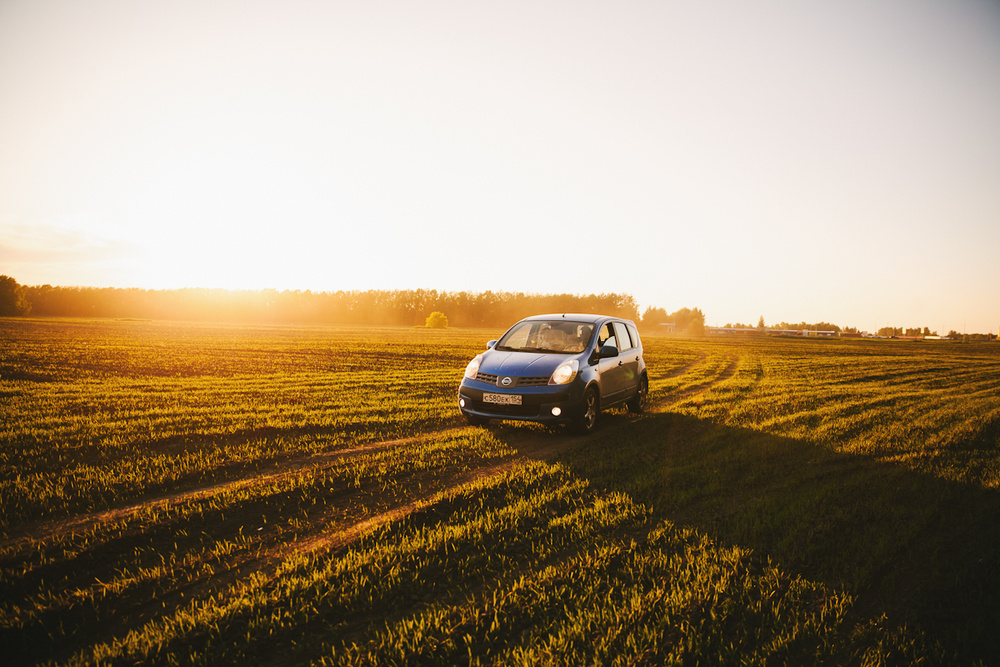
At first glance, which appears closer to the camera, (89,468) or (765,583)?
(765,583)

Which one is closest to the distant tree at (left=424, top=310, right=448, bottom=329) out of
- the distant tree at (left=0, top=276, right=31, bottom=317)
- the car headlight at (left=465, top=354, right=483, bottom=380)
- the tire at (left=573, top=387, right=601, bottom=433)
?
the distant tree at (left=0, top=276, right=31, bottom=317)

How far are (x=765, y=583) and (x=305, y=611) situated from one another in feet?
10.5

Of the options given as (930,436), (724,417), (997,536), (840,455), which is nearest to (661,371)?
(724,417)

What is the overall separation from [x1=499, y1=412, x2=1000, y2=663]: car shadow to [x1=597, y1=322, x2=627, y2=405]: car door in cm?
128

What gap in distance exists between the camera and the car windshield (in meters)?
8.92

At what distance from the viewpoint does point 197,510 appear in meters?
4.81

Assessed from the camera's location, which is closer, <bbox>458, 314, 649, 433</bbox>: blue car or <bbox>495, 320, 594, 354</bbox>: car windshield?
<bbox>458, 314, 649, 433</bbox>: blue car

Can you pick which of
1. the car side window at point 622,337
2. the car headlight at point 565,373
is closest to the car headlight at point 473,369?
the car headlight at point 565,373

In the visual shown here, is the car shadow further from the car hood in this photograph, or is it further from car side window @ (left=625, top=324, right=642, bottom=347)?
car side window @ (left=625, top=324, right=642, bottom=347)

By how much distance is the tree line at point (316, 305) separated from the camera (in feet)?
323

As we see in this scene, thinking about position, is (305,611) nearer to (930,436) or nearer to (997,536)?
(997,536)

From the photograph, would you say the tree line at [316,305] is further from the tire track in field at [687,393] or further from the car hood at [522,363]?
the car hood at [522,363]

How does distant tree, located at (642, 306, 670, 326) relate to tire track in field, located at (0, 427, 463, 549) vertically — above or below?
above

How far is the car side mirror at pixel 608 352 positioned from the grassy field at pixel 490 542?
4.40 feet
